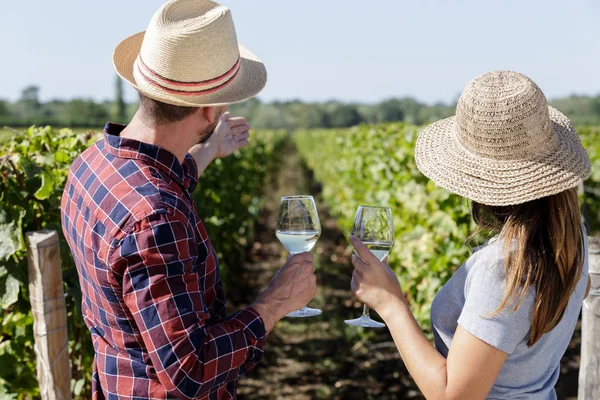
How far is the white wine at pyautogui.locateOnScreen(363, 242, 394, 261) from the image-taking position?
6.25 feet

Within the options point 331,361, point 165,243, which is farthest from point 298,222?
point 331,361

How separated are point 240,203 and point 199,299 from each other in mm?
6830

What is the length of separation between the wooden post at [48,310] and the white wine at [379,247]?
1.35m

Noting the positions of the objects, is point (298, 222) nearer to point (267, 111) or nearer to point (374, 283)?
point (374, 283)

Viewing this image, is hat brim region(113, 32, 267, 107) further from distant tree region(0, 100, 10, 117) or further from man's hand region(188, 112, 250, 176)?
distant tree region(0, 100, 10, 117)

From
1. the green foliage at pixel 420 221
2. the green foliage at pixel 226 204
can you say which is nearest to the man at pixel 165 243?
the green foliage at pixel 420 221

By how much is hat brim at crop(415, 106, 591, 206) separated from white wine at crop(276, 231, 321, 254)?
0.43m

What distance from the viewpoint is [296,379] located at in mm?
5254

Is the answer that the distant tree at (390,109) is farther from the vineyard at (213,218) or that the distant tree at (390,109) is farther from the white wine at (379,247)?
the white wine at (379,247)

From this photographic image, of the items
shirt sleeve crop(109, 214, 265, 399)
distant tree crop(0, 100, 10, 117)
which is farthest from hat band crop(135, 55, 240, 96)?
distant tree crop(0, 100, 10, 117)

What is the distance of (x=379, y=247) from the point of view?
1.92 m

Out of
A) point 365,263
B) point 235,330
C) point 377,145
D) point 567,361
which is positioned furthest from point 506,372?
point 377,145

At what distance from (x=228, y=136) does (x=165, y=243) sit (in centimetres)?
111

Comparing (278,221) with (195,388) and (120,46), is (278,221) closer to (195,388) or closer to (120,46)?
(195,388)
